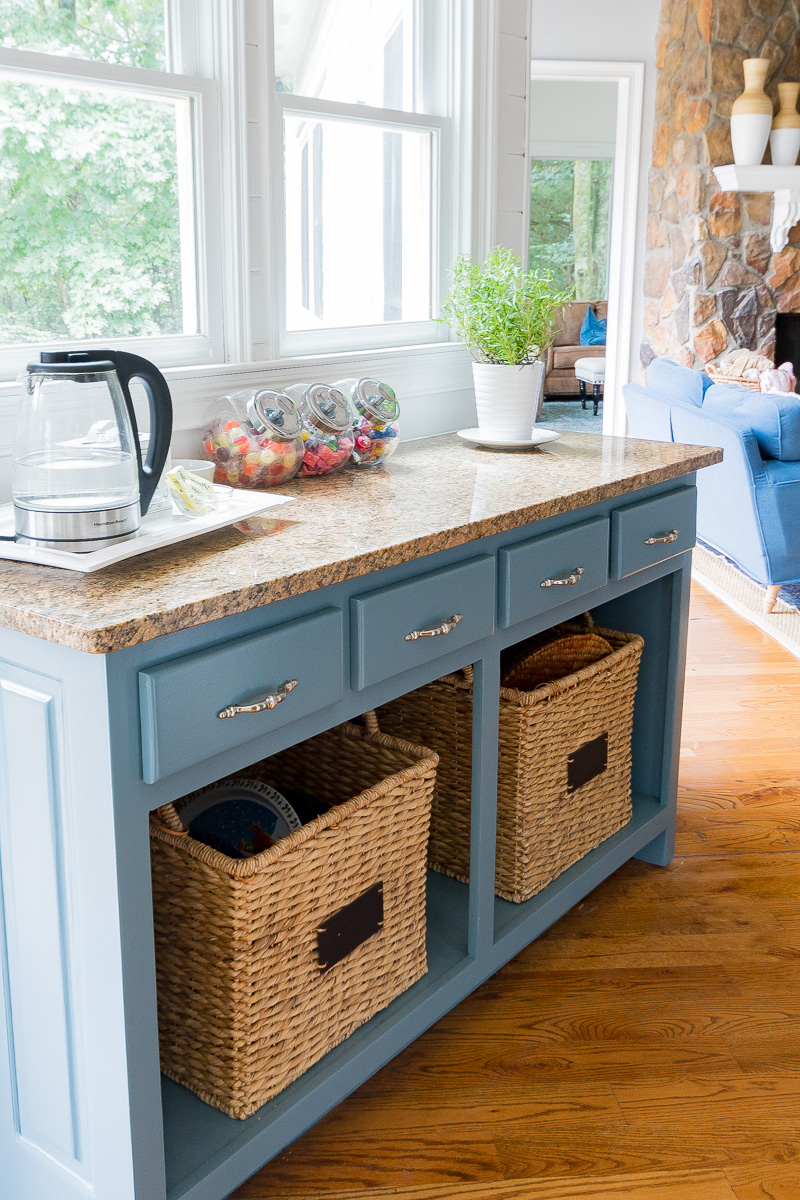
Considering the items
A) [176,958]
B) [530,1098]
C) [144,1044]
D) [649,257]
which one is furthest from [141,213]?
[649,257]

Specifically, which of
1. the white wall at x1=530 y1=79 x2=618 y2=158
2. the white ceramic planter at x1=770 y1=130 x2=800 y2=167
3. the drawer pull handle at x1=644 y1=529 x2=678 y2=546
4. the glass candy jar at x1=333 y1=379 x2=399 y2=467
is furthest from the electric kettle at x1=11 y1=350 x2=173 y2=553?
the white wall at x1=530 y1=79 x2=618 y2=158

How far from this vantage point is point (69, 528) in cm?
131

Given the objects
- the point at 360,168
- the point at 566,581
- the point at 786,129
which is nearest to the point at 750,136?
the point at 786,129

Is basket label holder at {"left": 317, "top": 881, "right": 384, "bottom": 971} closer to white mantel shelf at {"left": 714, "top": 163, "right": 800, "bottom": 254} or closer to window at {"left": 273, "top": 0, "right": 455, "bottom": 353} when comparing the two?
window at {"left": 273, "top": 0, "right": 455, "bottom": 353}

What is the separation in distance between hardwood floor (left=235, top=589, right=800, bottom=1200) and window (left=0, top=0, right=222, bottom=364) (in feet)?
4.37

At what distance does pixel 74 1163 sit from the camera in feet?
4.35

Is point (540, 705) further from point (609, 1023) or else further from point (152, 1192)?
point (152, 1192)

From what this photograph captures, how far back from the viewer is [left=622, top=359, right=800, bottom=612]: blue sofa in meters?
3.90

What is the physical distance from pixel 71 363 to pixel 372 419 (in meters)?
0.86

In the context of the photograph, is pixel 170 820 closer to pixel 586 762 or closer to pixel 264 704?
pixel 264 704

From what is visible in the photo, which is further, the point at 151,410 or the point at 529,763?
the point at 529,763

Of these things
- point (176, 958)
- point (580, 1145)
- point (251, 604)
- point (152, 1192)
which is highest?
point (251, 604)

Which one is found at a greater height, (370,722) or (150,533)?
(150,533)

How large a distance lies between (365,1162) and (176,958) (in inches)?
17.8
